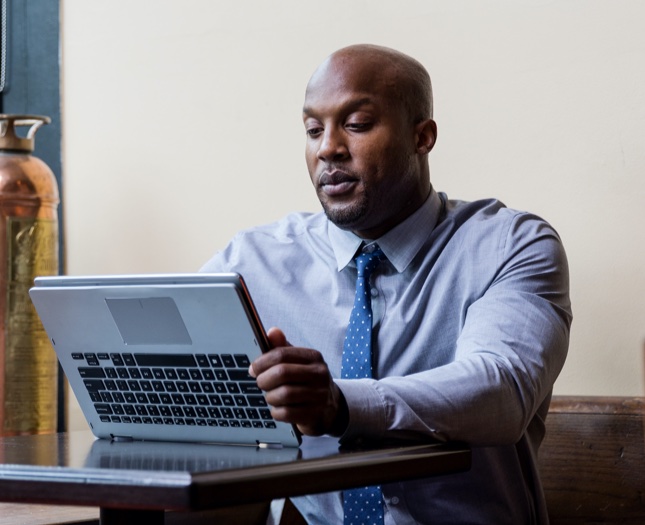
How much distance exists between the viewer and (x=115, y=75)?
2527 mm

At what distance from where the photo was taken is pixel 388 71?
1.62 meters

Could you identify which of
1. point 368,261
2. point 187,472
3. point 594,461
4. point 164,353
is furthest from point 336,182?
point 187,472

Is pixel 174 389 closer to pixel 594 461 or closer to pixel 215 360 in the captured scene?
pixel 215 360

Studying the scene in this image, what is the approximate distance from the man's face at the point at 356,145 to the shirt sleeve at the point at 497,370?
0.20m

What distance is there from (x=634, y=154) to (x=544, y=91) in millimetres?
207

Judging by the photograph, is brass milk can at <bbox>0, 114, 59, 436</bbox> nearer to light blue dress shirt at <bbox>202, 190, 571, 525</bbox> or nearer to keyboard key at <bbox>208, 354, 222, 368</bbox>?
light blue dress shirt at <bbox>202, 190, 571, 525</bbox>

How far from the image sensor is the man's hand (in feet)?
3.25

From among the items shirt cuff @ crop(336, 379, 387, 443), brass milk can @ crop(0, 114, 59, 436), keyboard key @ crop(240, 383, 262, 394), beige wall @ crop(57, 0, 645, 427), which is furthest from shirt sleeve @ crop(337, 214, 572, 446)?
brass milk can @ crop(0, 114, 59, 436)

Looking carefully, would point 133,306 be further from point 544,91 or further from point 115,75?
point 115,75

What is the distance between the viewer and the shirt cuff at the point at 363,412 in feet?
3.60

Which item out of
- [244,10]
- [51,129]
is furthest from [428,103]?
[51,129]

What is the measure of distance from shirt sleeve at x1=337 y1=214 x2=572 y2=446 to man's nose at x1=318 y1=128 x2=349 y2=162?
0.90ft

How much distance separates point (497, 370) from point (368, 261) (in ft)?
1.23

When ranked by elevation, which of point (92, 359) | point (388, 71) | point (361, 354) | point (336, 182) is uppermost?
point (388, 71)
